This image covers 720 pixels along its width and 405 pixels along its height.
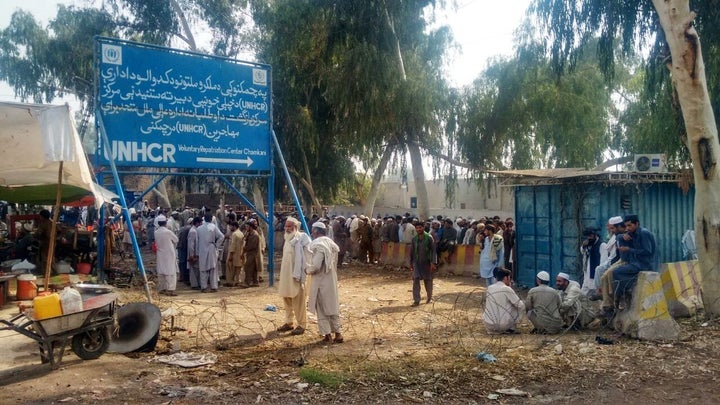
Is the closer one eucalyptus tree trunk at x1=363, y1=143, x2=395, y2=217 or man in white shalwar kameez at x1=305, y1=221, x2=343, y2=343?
Answer: man in white shalwar kameez at x1=305, y1=221, x2=343, y2=343

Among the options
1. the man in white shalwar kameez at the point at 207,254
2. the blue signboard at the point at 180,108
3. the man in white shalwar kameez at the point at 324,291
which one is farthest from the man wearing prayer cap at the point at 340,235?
the man in white shalwar kameez at the point at 324,291

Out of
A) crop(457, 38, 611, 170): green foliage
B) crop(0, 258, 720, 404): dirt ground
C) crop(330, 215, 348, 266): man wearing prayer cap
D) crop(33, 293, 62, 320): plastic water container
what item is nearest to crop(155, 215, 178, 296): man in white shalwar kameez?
crop(0, 258, 720, 404): dirt ground

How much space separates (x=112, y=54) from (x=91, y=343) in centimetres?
681

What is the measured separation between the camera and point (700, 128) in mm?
8516

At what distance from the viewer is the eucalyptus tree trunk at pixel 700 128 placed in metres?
8.41

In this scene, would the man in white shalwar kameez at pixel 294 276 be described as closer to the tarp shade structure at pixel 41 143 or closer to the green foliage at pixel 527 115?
the tarp shade structure at pixel 41 143

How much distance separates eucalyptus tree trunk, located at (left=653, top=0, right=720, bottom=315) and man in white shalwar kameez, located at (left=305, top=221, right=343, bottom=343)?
505cm

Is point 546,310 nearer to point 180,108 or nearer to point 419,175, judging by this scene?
point 180,108

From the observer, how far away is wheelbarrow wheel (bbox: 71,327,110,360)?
256 inches

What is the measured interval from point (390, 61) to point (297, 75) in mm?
4097

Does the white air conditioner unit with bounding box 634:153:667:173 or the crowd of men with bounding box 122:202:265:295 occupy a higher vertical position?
the white air conditioner unit with bounding box 634:153:667:173

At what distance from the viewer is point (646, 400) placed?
5523 millimetres

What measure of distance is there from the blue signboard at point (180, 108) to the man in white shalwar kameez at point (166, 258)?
139 cm

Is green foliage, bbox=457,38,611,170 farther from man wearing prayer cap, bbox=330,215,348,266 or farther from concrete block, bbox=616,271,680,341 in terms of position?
concrete block, bbox=616,271,680,341
